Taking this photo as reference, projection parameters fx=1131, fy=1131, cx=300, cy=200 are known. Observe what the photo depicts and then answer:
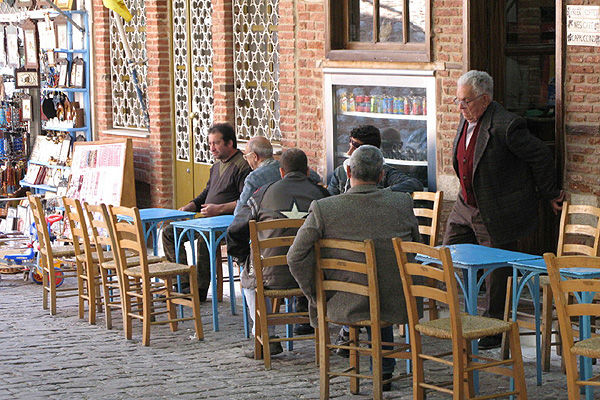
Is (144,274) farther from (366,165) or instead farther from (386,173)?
(366,165)

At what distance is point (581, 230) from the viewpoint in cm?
759

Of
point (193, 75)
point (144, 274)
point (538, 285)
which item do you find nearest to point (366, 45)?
point (144, 274)

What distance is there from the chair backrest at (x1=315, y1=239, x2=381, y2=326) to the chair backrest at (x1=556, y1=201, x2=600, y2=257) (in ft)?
5.35

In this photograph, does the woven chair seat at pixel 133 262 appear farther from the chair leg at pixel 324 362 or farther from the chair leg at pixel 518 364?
the chair leg at pixel 518 364

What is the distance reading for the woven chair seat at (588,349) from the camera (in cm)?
563

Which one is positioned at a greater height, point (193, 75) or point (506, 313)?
point (193, 75)

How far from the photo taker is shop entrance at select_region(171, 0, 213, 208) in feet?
42.0

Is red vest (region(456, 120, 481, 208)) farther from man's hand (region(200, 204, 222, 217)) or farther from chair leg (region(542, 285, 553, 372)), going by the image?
man's hand (region(200, 204, 222, 217))

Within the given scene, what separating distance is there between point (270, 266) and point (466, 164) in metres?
1.71

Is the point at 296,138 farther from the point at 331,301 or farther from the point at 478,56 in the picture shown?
the point at 331,301

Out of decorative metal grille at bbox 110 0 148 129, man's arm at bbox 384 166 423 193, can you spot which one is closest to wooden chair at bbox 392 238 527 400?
man's arm at bbox 384 166 423 193

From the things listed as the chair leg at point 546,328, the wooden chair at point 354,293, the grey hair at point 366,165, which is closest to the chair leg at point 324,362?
the wooden chair at point 354,293

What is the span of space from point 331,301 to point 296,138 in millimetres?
4461

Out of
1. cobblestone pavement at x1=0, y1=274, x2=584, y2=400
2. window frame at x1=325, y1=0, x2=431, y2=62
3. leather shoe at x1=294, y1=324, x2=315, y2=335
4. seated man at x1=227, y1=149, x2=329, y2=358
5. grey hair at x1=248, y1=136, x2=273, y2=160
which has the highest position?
window frame at x1=325, y1=0, x2=431, y2=62
